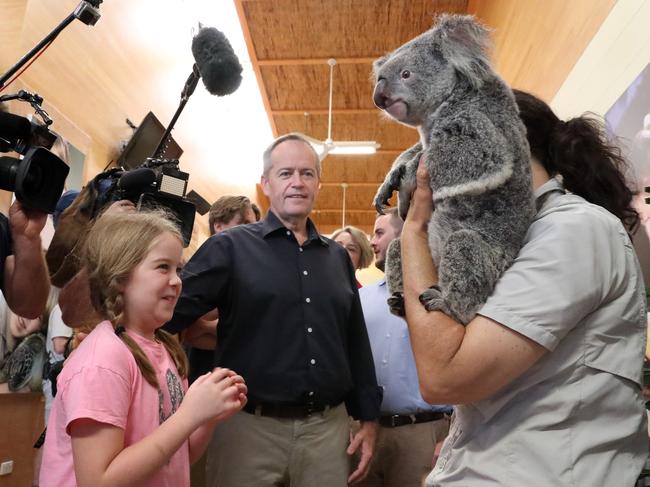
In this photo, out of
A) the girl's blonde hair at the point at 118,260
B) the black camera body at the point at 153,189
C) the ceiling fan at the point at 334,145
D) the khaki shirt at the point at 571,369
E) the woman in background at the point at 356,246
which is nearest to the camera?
the khaki shirt at the point at 571,369

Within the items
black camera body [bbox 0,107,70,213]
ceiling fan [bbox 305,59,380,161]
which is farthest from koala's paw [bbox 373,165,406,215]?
ceiling fan [bbox 305,59,380,161]

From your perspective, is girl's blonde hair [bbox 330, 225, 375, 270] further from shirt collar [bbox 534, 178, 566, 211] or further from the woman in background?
shirt collar [bbox 534, 178, 566, 211]

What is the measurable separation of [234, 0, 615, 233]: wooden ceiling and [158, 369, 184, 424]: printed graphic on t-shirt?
8.53ft

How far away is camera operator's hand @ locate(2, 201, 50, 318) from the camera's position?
145cm

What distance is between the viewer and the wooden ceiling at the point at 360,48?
11.5 ft

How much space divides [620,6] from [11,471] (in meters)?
3.61

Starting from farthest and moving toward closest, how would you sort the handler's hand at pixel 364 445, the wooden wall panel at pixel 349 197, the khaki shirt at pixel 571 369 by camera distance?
1. the wooden wall panel at pixel 349 197
2. the handler's hand at pixel 364 445
3. the khaki shirt at pixel 571 369

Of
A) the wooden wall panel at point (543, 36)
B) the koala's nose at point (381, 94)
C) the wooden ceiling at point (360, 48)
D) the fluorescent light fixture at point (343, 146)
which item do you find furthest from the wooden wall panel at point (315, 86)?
the koala's nose at point (381, 94)

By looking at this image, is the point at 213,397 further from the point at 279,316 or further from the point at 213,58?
the point at 213,58

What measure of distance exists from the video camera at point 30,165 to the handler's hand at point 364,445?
1208 mm

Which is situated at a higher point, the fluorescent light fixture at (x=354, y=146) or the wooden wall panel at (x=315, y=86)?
the wooden wall panel at (x=315, y=86)

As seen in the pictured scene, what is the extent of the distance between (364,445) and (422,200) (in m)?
1.15

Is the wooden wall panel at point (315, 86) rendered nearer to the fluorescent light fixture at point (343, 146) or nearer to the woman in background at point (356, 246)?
the fluorescent light fixture at point (343, 146)

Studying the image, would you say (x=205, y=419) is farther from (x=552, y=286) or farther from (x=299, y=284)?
(x=299, y=284)
